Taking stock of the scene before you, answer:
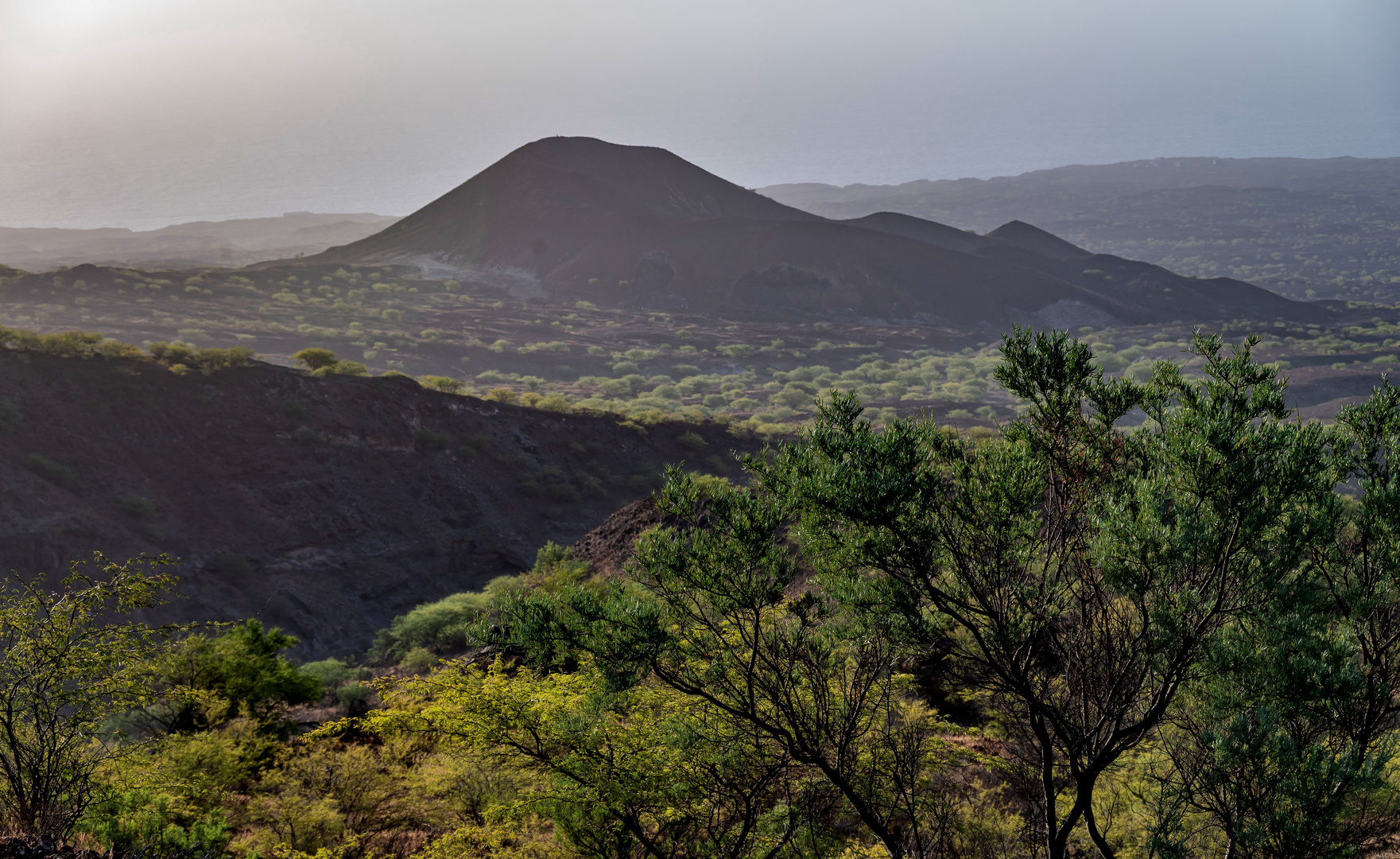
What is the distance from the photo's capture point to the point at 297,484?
36188 mm

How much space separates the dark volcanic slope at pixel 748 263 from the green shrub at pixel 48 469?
90126mm

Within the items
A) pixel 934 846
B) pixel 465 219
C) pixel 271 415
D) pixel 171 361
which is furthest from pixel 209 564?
pixel 465 219

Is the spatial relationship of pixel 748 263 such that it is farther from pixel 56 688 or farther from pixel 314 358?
pixel 56 688

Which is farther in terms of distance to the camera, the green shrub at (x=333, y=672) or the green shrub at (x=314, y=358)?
the green shrub at (x=314, y=358)

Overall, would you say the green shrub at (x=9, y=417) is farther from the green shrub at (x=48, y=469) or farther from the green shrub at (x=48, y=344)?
the green shrub at (x=48, y=344)

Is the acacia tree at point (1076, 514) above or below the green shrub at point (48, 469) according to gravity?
above

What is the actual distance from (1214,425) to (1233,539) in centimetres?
97

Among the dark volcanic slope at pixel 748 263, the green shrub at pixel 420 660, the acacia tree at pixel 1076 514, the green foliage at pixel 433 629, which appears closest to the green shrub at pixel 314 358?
the green foliage at pixel 433 629

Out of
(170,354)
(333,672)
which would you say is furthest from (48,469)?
A: (333,672)

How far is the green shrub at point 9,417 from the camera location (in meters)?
32.2

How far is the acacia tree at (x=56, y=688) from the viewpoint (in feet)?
25.7

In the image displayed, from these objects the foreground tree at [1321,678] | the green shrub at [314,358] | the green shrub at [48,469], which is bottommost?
the green shrub at [48,469]

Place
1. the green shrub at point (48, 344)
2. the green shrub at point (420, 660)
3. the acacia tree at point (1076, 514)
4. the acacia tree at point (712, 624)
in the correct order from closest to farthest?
the acacia tree at point (1076, 514)
the acacia tree at point (712, 624)
the green shrub at point (420, 660)
the green shrub at point (48, 344)

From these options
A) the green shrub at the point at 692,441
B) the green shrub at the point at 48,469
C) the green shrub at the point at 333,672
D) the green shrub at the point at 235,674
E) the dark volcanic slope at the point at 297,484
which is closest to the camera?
the green shrub at the point at 235,674
